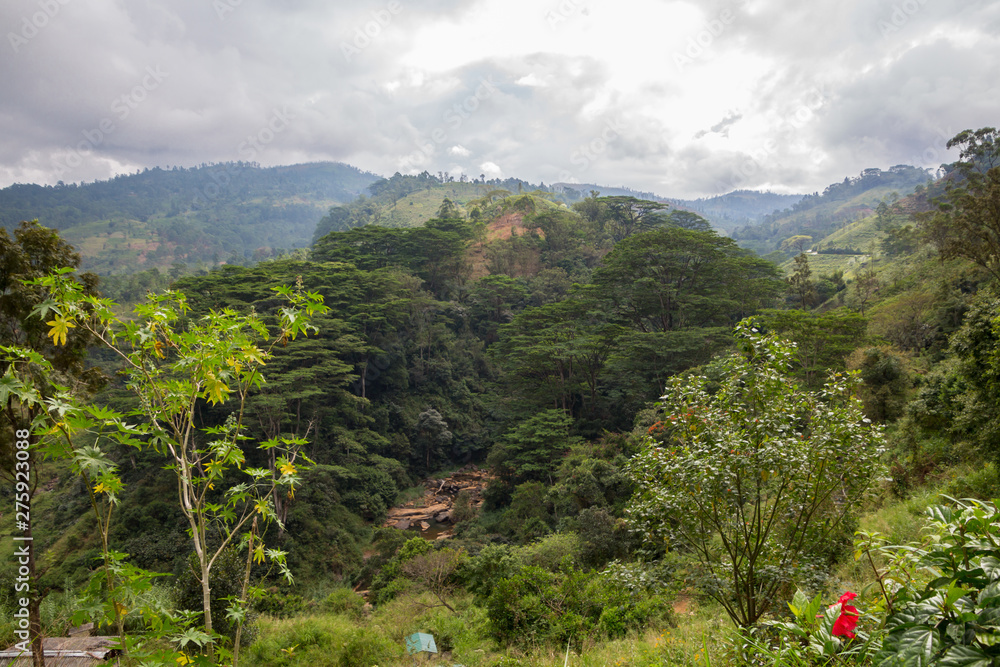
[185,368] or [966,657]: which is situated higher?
[185,368]

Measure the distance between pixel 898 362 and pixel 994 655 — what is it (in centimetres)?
1338

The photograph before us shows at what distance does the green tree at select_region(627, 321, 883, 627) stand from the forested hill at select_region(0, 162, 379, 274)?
199ft

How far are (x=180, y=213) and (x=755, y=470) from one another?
13487 centimetres

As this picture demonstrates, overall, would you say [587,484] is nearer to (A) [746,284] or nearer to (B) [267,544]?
(B) [267,544]

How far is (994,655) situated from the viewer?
3.58 ft

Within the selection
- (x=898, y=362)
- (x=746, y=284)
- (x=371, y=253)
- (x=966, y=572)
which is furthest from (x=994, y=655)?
(x=371, y=253)

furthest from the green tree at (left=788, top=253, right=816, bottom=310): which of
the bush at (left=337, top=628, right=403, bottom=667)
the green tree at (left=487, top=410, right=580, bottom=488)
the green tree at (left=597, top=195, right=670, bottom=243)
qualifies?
the bush at (left=337, top=628, right=403, bottom=667)

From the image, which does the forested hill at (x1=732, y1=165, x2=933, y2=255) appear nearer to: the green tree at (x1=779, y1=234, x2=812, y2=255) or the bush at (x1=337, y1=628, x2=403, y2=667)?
the green tree at (x1=779, y1=234, x2=812, y2=255)

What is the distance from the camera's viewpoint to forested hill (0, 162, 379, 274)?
256 feet

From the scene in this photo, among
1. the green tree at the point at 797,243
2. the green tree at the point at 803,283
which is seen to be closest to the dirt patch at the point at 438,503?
the green tree at the point at 803,283

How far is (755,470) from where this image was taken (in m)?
3.35

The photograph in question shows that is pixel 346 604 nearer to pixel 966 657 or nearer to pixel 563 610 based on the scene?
pixel 563 610

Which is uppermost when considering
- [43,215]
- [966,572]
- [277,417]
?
[43,215]

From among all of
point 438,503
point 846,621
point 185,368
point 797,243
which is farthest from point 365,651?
point 797,243
